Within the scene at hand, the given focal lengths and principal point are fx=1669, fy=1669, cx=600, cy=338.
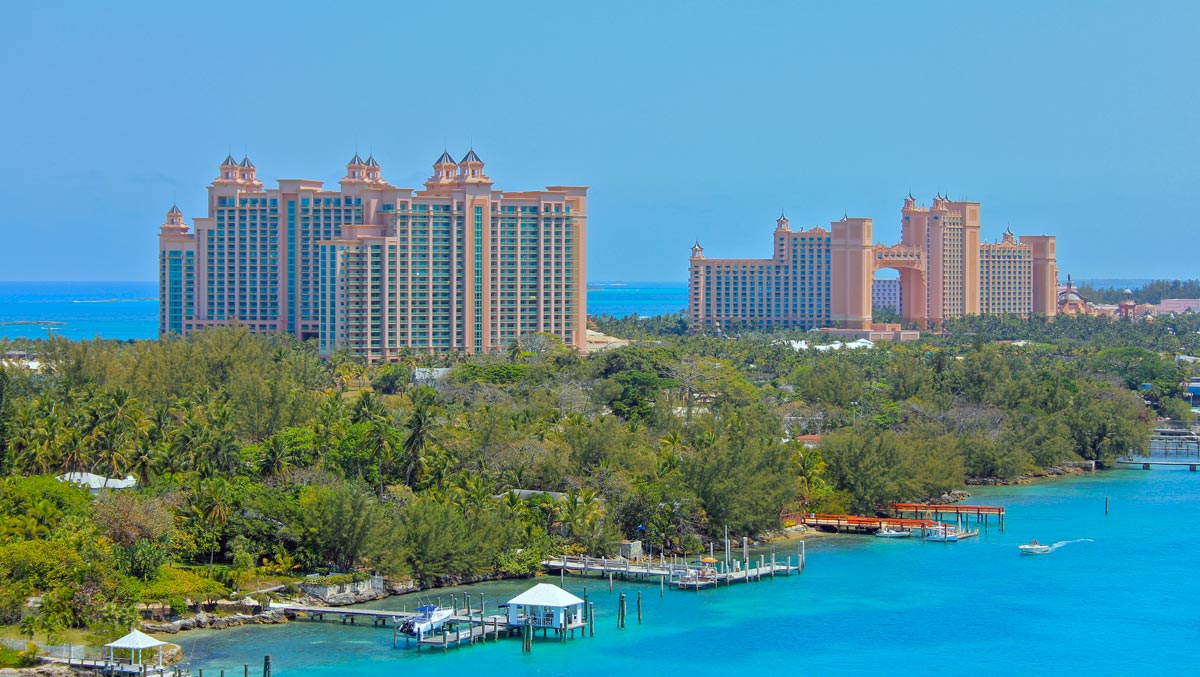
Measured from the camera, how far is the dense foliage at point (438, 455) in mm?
44969

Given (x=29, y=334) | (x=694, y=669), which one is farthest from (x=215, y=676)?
(x=29, y=334)

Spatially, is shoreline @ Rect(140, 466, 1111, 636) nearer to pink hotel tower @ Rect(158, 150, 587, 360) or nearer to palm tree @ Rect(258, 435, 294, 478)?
palm tree @ Rect(258, 435, 294, 478)

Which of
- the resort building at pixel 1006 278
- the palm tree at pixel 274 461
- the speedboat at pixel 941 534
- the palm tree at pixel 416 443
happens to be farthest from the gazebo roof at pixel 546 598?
the resort building at pixel 1006 278

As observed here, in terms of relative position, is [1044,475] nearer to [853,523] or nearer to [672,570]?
[853,523]

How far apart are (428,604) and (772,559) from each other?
11.9 m

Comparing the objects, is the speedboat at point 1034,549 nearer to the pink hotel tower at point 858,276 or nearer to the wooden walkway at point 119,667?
the wooden walkway at point 119,667

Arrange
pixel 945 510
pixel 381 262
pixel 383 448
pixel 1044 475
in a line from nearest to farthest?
pixel 383 448 → pixel 945 510 → pixel 1044 475 → pixel 381 262

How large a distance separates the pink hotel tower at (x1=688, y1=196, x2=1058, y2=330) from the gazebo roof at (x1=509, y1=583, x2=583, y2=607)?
10235 cm

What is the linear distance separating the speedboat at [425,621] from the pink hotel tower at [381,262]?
2315 inches

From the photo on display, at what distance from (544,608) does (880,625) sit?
378 inches

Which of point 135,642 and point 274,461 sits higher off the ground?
point 274,461

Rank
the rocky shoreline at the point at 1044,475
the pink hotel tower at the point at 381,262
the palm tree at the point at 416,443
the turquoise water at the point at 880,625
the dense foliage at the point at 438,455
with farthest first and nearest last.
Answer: the pink hotel tower at the point at 381,262 < the rocky shoreline at the point at 1044,475 < the palm tree at the point at 416,443 < the dense foliage at the point at 438,455 < the turquoise water at the point at 880,625

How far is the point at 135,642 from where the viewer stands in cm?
3750

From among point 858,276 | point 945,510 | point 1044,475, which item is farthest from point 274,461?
point 858,276
